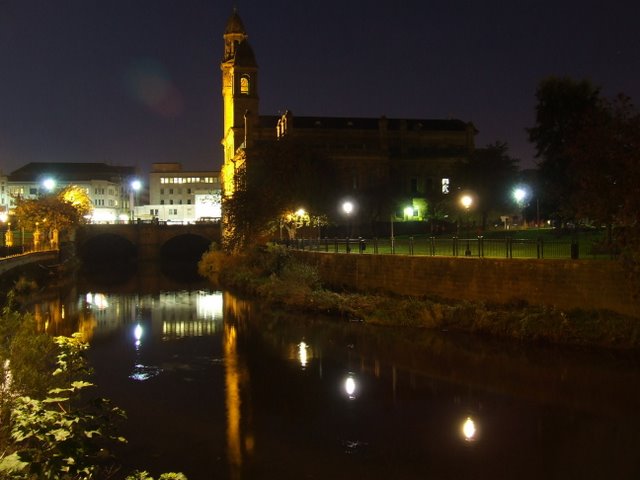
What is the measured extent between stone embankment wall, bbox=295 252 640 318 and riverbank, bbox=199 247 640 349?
1.44ft

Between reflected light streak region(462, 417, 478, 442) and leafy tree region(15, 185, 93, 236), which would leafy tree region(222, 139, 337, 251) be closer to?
leafy tree region(15, 185, 93, 236)

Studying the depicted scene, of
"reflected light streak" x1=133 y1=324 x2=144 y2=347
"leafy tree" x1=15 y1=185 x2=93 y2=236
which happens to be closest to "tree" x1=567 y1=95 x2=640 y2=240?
"reflected light streak" x1=133 y1=324 x2=144 y2=347

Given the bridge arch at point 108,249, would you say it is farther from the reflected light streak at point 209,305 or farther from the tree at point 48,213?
the reflected light streak at point 209,305

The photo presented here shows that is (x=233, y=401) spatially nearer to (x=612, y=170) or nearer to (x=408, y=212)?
(x=612, y=170)

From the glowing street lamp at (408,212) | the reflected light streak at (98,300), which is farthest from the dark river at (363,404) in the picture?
the glowing street lamp at (408,212)

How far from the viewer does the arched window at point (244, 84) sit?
94.7 m

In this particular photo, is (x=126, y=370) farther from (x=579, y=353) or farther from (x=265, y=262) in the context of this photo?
(x=265, y=262)

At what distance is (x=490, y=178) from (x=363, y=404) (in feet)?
171

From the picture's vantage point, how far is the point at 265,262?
1975 inches

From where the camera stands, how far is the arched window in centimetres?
9469

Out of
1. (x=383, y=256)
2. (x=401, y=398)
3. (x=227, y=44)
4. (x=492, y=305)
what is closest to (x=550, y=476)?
(x=401, y=398)

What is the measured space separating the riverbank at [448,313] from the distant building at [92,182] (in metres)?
91.4

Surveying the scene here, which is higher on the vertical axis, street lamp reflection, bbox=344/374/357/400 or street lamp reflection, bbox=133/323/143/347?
street lamp reflection, bbox=133/323/143/347

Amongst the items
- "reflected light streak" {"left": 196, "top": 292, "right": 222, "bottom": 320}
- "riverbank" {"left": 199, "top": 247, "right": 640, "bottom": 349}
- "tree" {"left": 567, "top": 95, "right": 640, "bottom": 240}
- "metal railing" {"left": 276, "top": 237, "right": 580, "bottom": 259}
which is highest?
"tree" {"left": 567, "top": 95, "right": 640, "bottom": 240}
